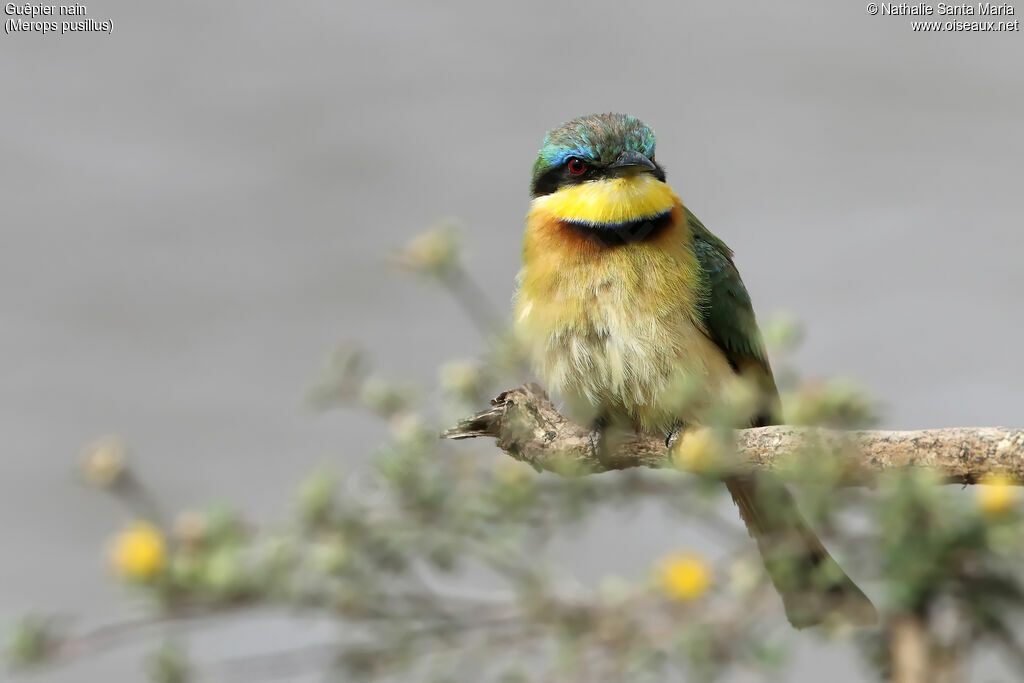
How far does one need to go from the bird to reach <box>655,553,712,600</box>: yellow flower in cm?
13

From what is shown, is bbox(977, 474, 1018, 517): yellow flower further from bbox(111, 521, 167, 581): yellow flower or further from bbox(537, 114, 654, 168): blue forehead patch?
bbox(111, 521, 167, 581): yellow flower

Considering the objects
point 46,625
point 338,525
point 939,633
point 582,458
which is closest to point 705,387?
point 582,458

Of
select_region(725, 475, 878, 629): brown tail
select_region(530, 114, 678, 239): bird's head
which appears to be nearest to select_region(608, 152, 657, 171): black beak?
select_region(530, 114, 678, 239): bird's head

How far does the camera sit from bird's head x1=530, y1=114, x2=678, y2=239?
180 cm

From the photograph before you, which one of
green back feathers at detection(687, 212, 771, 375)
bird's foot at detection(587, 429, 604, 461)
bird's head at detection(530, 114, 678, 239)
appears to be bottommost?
bird's foot at detection(587, 429, 604, 461)

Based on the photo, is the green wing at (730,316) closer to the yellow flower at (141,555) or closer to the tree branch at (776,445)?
the tree branch at (776,445)

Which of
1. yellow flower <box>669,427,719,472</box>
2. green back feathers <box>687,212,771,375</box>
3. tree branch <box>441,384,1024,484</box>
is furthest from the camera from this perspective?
green back feathers <box>687,212,771,375</box>

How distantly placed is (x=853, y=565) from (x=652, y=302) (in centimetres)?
49

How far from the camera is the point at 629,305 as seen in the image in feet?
6.10

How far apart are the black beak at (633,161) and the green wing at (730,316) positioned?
218 millimetres

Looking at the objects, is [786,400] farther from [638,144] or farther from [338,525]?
[338,525]

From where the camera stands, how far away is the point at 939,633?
5.57ft

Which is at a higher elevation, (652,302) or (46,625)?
(652,302)

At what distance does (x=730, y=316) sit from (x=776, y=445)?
0.53 metres
